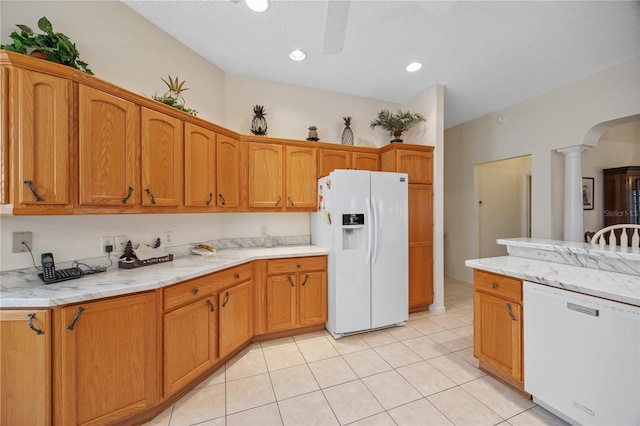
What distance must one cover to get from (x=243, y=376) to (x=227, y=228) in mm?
1611

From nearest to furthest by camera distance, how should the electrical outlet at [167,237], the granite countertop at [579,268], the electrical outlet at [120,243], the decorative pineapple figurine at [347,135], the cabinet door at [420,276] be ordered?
the granite countertop at [579,268]
the electrical outlet at [120,243]
the electrical outlet at [167,237]
the cabinet door at [420,276]
the decorative pineapple figurine at [347,135]

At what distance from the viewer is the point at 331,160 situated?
10.5ft

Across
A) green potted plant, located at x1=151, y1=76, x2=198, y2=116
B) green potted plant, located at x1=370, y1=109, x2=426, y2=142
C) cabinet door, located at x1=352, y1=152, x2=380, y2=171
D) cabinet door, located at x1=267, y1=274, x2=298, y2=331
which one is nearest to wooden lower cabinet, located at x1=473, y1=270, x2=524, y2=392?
cabinet door, located at x1=267, y1=274, x2=298, y2=331

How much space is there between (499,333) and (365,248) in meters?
1.32

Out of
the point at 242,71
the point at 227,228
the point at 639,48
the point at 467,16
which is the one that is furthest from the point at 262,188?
the point at 639,48

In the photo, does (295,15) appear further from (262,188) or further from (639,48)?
(639,48)

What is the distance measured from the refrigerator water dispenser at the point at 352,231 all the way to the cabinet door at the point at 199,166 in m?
1.38

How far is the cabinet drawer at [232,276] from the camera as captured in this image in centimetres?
212

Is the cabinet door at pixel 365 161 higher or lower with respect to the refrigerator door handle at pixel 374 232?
higher

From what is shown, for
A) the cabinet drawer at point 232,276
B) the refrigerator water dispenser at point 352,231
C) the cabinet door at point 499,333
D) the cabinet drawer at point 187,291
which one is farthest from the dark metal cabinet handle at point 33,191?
the cabinet door at point 499,333

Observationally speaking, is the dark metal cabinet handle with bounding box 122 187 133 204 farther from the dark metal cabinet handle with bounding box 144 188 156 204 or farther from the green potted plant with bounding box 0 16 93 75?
the green potted plant with bounding box 0 16 93 75

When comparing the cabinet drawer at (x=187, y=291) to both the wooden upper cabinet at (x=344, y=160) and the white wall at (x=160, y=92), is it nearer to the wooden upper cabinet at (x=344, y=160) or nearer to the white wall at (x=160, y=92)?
the white wall at (x=160, y=92)

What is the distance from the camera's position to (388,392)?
1882mm

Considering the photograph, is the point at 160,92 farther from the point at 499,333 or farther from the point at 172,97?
the point at 499,333
